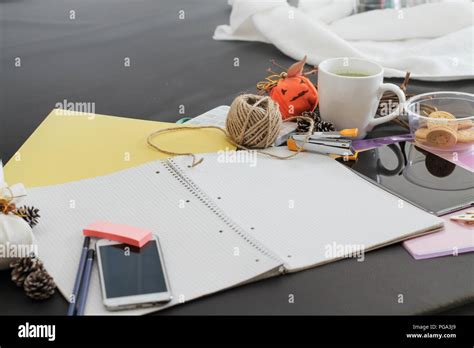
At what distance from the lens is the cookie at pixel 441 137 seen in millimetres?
934

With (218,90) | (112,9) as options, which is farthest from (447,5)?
(112,9)

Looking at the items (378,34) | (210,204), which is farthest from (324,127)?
(378,34)

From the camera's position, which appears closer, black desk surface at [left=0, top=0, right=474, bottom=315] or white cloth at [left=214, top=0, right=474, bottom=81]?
black desk surface at [left=0, top=0, right=474, bottom=315]

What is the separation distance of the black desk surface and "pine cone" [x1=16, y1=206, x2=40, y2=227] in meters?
0.08

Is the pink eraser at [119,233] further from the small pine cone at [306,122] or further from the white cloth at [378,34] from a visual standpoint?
the white cloth at [378,34]

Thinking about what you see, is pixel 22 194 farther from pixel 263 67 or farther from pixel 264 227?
pixel 263 67

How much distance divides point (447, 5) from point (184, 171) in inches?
36.2

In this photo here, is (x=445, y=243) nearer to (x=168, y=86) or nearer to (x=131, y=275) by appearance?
(x=131, y=275)

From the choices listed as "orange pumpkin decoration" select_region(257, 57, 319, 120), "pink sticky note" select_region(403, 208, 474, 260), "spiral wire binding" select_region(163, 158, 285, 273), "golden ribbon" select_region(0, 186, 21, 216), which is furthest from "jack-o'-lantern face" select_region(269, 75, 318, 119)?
"golden ribbon" select_region(0, 186, 21, 216)

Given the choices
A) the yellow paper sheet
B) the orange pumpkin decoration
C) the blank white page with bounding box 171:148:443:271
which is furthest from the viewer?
the orange pumpkin decoration

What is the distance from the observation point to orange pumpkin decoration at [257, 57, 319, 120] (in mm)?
1051

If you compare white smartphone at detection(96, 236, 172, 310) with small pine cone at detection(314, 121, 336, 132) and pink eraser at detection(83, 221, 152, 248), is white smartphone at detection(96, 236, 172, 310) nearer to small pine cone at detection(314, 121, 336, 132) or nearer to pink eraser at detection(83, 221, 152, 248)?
pink eraser at detection(83, 221, 152, 248)

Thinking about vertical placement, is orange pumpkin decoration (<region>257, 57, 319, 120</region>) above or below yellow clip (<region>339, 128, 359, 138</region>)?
above

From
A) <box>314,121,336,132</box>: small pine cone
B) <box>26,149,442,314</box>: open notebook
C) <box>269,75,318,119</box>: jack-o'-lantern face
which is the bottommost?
<box>26,149,442,314</box>: open notebook
